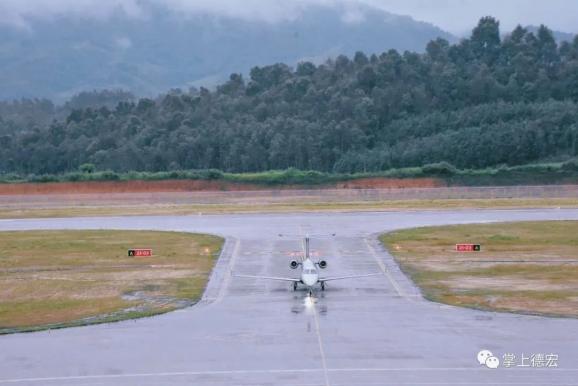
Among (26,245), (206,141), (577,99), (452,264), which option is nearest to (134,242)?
(26,245)

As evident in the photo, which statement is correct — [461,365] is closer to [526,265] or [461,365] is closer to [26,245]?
[526,265]

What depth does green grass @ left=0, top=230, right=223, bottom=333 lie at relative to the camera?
50.2m

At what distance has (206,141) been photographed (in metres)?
196

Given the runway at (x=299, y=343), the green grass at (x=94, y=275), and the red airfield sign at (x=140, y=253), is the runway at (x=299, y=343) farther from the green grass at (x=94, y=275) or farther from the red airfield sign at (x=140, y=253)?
the red airfield sign at (x=140, y=253)

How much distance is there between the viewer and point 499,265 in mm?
66000

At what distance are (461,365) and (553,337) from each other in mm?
6858

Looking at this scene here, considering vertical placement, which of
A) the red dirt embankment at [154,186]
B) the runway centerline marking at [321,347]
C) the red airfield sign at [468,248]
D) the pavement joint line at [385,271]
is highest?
the red dirt embankment at [154,186]

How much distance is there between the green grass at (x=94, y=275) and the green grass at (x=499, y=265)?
47.1 ft

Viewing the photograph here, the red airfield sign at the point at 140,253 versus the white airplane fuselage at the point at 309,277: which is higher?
the white airplane fuselage at the point at 309,277

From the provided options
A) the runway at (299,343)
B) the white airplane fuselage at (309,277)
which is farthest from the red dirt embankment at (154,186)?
the white airplane fuselage at (309,277)

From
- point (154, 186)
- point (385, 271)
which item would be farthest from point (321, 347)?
point (154, 186)

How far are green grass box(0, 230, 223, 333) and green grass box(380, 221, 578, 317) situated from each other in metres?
14.3

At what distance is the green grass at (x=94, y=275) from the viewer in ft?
165

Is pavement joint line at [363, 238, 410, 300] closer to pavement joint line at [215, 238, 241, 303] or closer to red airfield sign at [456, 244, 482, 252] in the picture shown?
red airfield sign at [456, 244, 482, 252]
